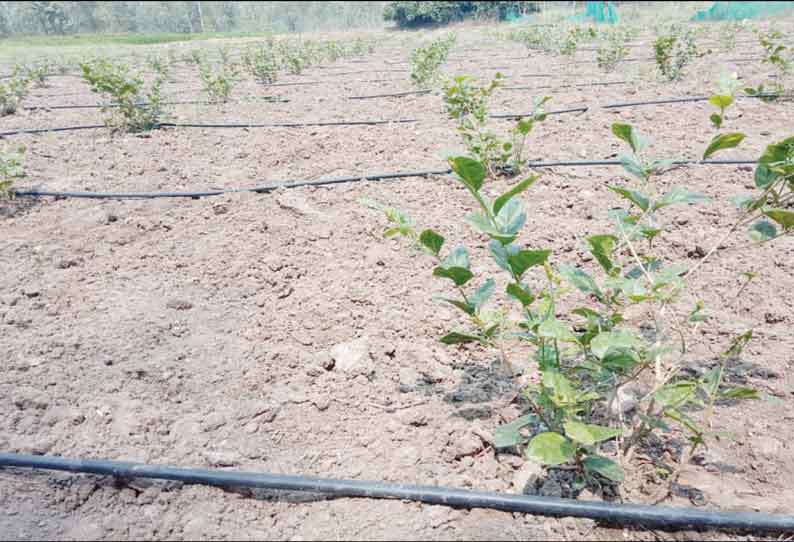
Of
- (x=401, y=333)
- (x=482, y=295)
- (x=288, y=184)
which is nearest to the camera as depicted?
(x=482, y=295)

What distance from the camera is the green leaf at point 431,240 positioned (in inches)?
48.9

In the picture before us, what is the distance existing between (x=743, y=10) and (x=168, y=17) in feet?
109

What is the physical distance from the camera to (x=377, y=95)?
6777 millimetres

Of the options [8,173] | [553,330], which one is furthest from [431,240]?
[8,173]

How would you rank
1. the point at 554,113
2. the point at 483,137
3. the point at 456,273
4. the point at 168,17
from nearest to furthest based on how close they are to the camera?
the point at 456,273 → the point at 483,137 → the point at 554,113 → the point at 168,17

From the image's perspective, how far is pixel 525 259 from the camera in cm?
117

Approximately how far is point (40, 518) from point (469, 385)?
4.23 ft

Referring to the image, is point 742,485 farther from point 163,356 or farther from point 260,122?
point 260,122

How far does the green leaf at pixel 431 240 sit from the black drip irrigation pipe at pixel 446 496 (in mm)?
591

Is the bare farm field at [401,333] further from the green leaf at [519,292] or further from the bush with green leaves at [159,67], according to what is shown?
the bush with green leaves at [159,67]

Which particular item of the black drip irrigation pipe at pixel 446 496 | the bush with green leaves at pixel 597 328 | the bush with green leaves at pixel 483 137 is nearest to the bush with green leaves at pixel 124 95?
the bush with green leaves at pixel 483 137

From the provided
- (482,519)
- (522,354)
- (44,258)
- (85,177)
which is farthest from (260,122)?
(482,519)

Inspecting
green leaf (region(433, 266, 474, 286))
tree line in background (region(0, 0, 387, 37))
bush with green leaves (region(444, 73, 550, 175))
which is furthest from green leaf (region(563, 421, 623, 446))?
tree line in background (region(0, 0, 387, 37))

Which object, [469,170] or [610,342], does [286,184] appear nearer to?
[469,170]
